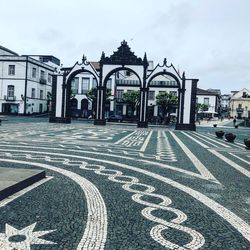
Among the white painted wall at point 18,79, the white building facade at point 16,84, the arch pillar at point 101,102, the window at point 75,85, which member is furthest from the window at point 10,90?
the arch pillar at point 101,102

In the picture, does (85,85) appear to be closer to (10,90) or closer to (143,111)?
(10,90)

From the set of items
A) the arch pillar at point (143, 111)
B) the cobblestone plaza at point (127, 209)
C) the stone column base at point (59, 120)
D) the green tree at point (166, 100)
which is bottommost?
the cobblestone plaza at point (127, 209)

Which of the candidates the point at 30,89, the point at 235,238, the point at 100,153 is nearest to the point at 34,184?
the point at 235,238

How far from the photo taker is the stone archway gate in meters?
39.7

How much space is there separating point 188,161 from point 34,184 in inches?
247

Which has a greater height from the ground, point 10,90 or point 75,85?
point 75,85

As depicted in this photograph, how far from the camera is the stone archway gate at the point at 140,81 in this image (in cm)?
3966

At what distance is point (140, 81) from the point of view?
132ft

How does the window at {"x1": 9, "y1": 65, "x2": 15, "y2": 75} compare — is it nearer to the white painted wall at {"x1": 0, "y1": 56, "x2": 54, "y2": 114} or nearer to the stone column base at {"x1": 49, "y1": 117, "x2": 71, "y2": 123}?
the white painted wall at {"x1": 0, "y1": 56, "x2": 54, "y2": 114}

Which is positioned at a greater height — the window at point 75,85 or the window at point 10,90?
the window at point 75,85

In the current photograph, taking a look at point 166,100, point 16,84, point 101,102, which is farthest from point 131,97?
point 101,102

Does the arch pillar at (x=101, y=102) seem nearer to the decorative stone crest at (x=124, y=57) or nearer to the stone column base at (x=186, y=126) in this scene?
the decorative stone crest at (x=124, y=57)

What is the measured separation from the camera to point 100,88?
41062mm

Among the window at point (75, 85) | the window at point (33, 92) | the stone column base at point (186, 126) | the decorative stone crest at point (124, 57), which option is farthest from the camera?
the window at point (75, 85)
